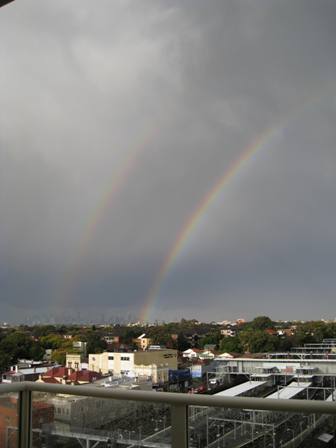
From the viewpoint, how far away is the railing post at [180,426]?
6.05ft

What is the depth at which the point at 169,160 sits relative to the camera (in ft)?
46.0

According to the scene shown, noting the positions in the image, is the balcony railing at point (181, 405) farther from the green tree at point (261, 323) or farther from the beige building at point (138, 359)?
the green tree at point (261, 323)

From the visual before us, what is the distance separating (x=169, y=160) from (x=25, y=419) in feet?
39.9

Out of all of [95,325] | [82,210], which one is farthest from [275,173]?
[95,325]

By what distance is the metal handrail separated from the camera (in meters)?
1.59

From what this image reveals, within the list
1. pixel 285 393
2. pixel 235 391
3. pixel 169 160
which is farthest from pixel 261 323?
pixel 235 391

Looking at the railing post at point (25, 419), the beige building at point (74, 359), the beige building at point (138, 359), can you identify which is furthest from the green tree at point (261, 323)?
the railing post at point (25, 419)

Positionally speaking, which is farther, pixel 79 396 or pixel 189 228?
pixel 189 228

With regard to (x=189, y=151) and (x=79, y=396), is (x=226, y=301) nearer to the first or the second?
(x=189, y=151)

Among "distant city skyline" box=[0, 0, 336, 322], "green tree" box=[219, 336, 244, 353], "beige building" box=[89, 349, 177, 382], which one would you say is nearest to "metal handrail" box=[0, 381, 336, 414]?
"beige building" box=[89, 349, 177, 382]

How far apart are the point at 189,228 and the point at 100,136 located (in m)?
4.60

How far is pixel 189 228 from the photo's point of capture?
49.6ft

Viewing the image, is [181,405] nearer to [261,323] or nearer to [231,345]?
[231,345]

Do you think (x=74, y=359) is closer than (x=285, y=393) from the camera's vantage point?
No
